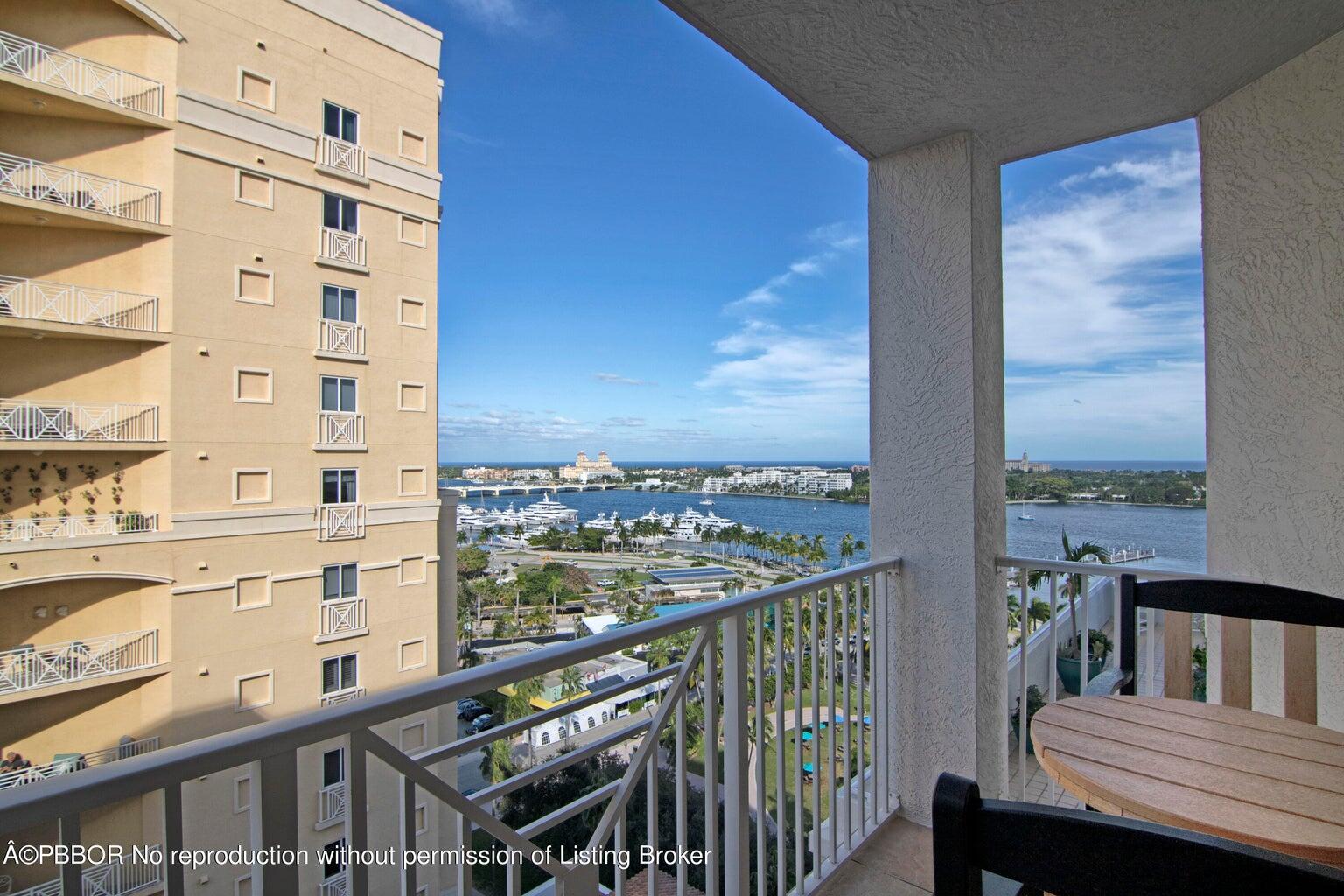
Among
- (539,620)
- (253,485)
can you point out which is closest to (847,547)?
(539,620)

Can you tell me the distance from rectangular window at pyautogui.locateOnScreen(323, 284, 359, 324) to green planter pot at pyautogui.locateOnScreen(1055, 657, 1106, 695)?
3.65m

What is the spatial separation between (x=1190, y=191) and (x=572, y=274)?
4995mm

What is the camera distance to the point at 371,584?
2988 mm

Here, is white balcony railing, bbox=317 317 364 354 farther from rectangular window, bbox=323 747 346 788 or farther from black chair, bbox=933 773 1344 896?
black chair, bbox=933 773 1344 896

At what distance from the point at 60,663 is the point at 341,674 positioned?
1.11 metres

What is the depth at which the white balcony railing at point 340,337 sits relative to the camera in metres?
2.77

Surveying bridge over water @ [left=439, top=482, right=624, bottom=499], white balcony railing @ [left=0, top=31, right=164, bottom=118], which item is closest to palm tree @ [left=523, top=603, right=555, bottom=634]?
bridge over water @ [left=439, top=482, right=624, bottom=499]

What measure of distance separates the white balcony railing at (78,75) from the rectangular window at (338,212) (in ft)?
2.17

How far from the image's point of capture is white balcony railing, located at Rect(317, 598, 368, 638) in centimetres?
285

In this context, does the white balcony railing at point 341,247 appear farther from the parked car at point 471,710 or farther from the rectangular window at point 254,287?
the parked car at point 471,710

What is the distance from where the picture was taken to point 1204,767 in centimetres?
102

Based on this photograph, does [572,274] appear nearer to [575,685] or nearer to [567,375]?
[567,375]

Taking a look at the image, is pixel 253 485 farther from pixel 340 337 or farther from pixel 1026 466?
pixel 1026 466

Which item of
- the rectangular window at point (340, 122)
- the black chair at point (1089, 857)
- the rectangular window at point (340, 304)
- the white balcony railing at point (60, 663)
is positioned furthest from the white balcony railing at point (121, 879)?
the rectangular window at point (340, 122)
